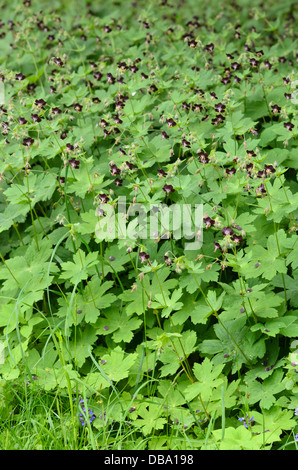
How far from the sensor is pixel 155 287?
3311 millimetres

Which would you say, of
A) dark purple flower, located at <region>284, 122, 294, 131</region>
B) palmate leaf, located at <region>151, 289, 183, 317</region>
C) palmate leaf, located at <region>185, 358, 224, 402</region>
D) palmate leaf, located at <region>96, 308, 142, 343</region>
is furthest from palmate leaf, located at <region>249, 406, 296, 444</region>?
dark purple flower, located at <region>284, 122, 294, 131</region>

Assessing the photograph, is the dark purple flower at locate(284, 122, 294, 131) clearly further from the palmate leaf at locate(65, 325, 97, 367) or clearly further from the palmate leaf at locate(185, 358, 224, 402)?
the palmate leaf at locate(65, 325, 97, 367)

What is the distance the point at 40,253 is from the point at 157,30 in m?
3.10

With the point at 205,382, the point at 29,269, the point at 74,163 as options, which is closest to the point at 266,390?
the point at 205,382

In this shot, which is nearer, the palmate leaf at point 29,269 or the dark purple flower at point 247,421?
the dark purple flower at point 247,421

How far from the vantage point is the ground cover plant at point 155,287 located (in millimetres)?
2818

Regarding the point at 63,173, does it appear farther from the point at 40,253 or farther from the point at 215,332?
the point at 215,332

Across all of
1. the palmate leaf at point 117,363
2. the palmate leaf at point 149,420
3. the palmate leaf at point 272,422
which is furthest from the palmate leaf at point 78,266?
the palmate leaf at point 272,422

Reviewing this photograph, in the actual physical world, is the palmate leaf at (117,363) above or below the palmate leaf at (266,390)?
above

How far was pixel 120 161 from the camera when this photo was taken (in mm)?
3662

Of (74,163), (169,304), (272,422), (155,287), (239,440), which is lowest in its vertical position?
(272,422)

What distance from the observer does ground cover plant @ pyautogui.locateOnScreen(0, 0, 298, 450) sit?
2818 mm

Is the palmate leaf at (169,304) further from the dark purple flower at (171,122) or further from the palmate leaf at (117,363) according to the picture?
the dark purple flower at (171,122)

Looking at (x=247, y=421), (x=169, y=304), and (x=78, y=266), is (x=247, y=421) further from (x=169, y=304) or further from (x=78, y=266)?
(x=78, y=266)
